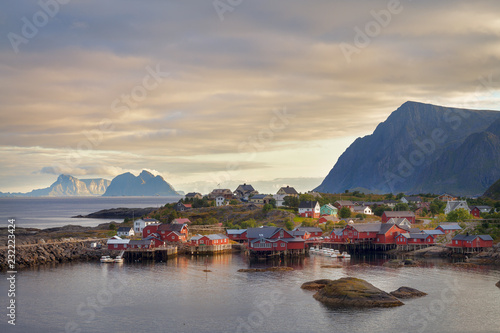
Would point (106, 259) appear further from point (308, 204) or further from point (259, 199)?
point (259, 199)

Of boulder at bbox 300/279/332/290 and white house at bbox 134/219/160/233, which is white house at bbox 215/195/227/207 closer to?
white house at bbox 134/219/160/233

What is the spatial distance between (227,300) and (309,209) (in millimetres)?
87170

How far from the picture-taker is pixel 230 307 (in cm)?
5481

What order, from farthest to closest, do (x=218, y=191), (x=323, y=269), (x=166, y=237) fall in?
(x=218, y=191), (x=166, y=237), (x=323, y=269)

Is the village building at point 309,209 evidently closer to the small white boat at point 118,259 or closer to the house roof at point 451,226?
the house roof at point 451,226

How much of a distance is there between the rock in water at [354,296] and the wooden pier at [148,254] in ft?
153

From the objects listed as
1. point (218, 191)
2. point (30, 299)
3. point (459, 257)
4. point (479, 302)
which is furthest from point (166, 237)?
point (218, 191)

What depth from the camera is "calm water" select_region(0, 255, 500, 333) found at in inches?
1890

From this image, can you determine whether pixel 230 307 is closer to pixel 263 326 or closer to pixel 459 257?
pixel 263 326

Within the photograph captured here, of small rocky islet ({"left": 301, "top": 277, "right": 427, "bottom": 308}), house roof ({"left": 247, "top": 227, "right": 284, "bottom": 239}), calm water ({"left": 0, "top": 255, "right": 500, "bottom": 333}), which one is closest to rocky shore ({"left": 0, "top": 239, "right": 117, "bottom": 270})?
calm water ({"left": 0, "top": 255, "right": 500, "bottom": 333})

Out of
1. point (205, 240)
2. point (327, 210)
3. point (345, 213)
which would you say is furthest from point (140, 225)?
point (345, 213)

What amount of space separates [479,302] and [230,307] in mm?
27361

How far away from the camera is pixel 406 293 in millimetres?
58031

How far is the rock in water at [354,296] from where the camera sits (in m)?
53.9
